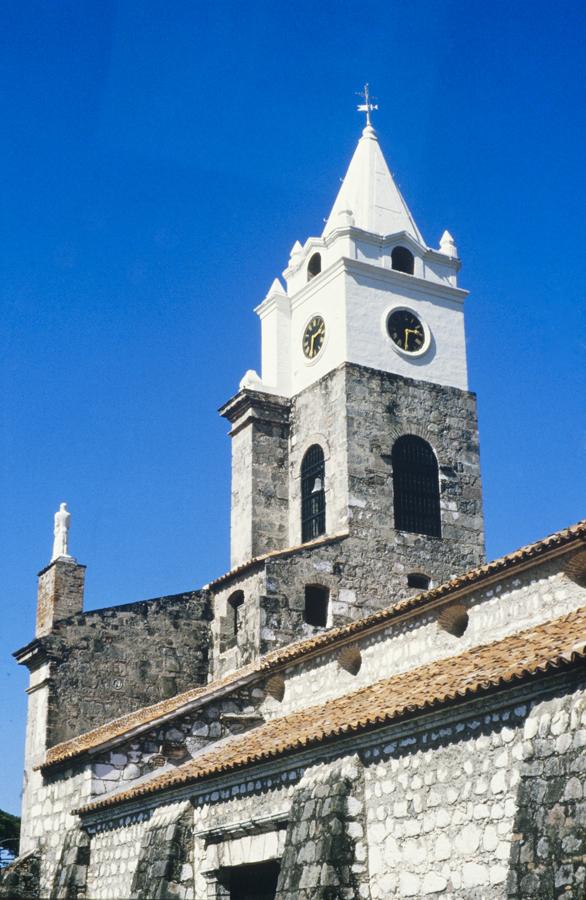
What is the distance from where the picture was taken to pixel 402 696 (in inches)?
670

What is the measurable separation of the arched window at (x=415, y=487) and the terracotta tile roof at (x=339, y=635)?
5342 mm

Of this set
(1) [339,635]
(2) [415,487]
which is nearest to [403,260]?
(2) [415,487]

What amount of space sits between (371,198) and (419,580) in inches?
435

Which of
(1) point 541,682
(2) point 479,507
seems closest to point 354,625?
(1) point 541,682

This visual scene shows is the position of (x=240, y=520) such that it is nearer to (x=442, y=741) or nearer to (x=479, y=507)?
(x=479, y=507)

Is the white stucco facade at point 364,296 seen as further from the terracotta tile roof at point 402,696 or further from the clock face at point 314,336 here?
the terracotta tile roof at point 402,696

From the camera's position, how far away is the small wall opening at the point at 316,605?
2884cm

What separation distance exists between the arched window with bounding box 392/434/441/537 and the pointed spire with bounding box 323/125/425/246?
20.5 ft

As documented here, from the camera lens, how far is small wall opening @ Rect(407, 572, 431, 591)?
30266mm

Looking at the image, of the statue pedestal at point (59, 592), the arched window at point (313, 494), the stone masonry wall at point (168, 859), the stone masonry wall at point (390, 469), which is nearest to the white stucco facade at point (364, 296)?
the stone masonry wall at point (390, 469)

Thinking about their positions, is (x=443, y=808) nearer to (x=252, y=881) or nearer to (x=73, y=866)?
(x=252, y=881)

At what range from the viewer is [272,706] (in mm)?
24016

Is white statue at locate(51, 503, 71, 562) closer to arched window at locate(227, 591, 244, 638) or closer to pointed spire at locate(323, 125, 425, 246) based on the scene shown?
arched window at locate(227, 591, 244, 638)

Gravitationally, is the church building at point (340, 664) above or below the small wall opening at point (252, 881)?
above
